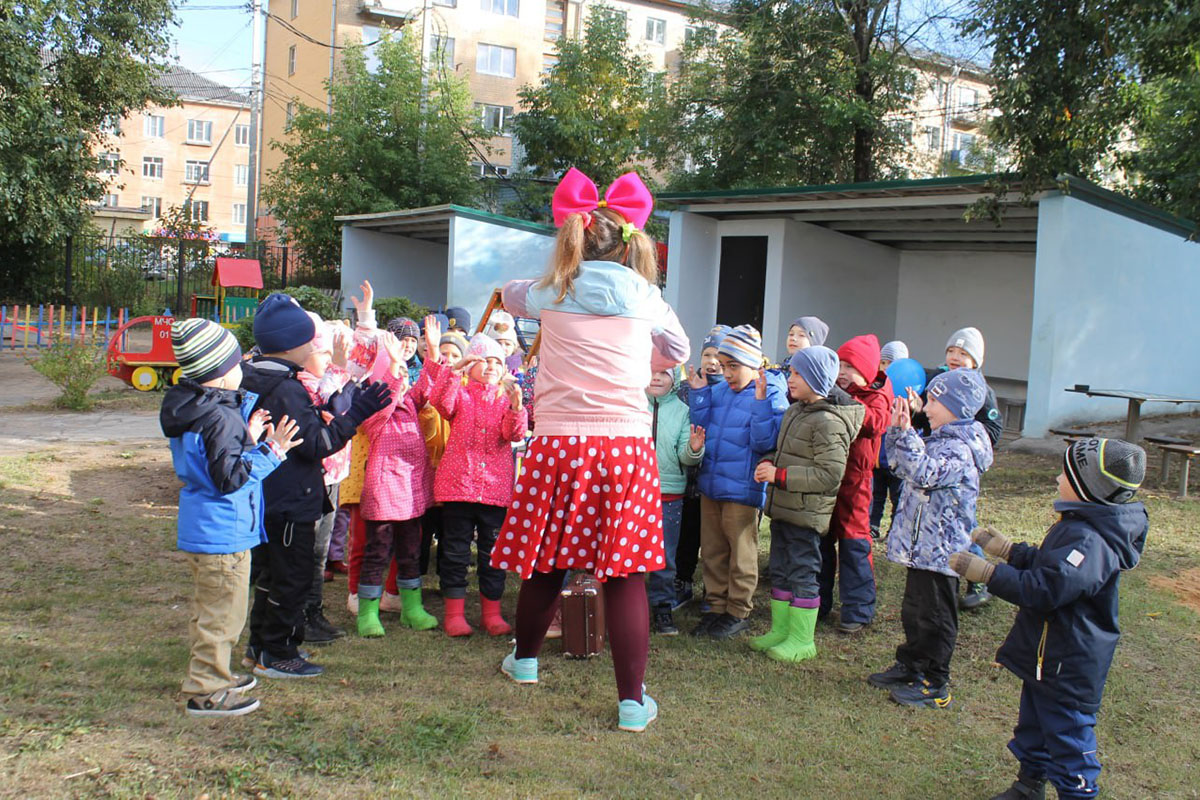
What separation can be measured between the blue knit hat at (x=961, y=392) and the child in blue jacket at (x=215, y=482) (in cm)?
256

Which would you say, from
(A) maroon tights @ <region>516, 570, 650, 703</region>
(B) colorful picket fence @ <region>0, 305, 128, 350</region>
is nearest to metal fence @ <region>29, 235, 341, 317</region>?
(B) colorful picket fence @ <region>0, 305, 128, 350</region>

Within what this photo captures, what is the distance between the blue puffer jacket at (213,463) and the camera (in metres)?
3.17

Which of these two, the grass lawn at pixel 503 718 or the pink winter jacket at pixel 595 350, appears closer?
the grass lawn at pixel 503 718

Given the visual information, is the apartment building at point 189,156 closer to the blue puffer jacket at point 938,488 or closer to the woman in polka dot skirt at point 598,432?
the woman in polka dot skirt at point 598,432

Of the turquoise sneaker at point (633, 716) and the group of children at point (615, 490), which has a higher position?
the group of children at point (615, 490)

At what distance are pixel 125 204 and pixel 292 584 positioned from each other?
60495 millimetres

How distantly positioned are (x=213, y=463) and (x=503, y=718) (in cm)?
138

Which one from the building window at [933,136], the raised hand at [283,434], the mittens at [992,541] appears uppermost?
the building window at [933,136]

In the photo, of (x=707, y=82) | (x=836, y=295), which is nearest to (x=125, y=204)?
(x=707, y=82)

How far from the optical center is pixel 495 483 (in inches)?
173

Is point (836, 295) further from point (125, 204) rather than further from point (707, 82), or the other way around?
point (125, 204)

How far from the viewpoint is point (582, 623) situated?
4109 mm

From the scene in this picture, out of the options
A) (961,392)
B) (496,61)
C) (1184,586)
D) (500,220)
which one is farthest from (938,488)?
(496,61)

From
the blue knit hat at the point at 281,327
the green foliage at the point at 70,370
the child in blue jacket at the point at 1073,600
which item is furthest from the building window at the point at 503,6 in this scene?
the child in blue jacket at the point at 1073,600
